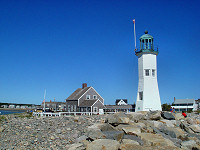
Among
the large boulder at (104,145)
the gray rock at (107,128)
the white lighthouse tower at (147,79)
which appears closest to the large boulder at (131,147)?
the large boulder at (104,145)

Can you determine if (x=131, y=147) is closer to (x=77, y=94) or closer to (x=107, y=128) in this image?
(x=107, y=128)

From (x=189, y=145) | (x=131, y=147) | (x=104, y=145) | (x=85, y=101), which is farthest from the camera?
(x=85, y=101)

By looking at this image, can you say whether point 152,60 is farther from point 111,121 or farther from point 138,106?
point 111,121

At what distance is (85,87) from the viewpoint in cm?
3972

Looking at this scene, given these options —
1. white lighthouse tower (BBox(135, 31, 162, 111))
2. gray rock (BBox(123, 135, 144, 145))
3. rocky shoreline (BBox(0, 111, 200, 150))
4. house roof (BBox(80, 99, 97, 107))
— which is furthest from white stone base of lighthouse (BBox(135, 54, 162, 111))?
gray rock (BBox(123, 135, 144, 145))

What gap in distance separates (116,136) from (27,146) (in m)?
4.70

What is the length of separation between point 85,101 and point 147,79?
1418 centimetres

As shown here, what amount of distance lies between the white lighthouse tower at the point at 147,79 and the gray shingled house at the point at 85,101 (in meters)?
9.95

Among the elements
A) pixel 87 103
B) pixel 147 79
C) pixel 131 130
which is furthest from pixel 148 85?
pixel 131 130

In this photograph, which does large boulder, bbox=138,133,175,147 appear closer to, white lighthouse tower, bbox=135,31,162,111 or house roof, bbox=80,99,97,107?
white lighthouse tower, bbox=135,31,162,111

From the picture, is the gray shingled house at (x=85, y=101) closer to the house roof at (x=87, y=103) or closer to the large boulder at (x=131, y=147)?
the house roof at (x=87, y=103)

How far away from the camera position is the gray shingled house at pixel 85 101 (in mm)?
33353

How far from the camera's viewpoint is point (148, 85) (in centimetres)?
2420

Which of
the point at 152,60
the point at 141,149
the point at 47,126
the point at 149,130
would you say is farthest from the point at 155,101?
the point at 141,149
